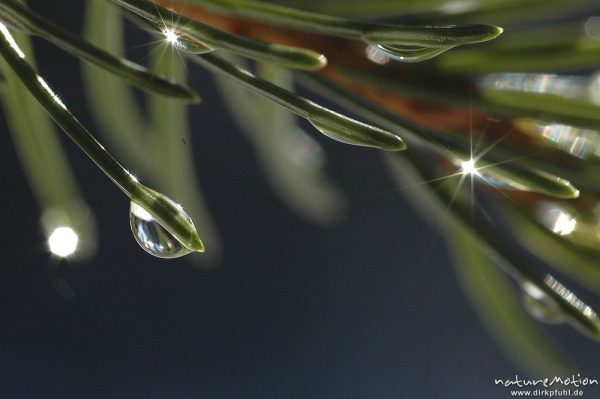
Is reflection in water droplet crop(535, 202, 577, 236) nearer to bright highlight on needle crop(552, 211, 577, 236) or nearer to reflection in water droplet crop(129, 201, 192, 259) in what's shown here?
bright highlight on needle crop(552, 211, 577, 236)

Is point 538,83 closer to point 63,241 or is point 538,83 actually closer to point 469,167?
point 469,167

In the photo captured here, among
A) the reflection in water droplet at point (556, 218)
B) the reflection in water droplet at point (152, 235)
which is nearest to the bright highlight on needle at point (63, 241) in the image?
the reflection in water droplet at point (152, 235)

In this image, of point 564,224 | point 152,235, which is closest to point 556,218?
point 564,224

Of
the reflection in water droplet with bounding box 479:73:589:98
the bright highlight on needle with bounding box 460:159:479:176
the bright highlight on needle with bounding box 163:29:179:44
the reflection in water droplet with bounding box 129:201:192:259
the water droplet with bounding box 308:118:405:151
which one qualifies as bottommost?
the water droplet with bounding box 308:118:405:151

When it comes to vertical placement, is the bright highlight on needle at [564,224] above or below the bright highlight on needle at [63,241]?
below

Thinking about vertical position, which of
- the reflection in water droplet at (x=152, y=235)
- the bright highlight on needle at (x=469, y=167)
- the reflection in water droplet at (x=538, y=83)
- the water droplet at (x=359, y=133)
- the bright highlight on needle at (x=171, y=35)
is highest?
the reflection in water droplet at (x=538, y=83)

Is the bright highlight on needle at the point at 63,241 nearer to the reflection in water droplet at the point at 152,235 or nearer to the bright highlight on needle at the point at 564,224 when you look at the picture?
the reflection in water droplet at the point at 152,235

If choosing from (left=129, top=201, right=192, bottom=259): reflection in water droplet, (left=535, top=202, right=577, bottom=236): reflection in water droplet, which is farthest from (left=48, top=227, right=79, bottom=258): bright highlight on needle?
(left=535, top=202, right=577, bottom=236): reflection in water droplet
